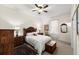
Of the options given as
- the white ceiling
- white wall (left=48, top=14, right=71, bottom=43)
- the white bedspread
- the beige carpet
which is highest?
the white ceiling

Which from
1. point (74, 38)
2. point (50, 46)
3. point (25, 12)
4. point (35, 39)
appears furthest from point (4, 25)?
point (74, 38)

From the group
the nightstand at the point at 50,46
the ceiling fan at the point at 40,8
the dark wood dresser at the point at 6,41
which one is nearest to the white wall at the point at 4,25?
the dark wood dresser at the point at 6,41

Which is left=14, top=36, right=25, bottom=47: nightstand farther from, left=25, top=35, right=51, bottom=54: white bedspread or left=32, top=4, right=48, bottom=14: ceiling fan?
left=32, top=4, right=48, bottom=14: ceiling fan

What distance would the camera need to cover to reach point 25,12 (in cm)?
191

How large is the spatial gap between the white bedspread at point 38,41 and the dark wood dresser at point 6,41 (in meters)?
0.25

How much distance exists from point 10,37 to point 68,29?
0.91 meters

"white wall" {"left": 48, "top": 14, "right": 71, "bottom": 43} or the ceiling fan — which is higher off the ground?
the ceiling fan

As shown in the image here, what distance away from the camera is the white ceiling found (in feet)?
6.11

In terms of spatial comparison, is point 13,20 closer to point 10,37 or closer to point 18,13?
point 18,13

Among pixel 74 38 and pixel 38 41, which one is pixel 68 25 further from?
pixel 38 41

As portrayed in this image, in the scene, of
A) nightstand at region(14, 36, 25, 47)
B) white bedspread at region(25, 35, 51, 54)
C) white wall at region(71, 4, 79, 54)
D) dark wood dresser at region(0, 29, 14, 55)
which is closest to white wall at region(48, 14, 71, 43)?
white wall at region(71, 4, 79, 54)

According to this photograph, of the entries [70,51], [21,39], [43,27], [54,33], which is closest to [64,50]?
[70,51]
